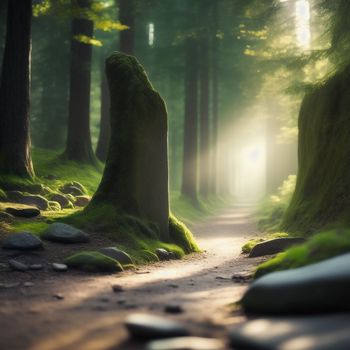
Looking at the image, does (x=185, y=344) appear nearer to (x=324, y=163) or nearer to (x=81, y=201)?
(x=324, y=163)

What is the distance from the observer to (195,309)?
4.66m

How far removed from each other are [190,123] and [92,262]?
1989cm

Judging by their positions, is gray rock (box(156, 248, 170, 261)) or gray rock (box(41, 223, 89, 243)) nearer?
gray rock (box(41, 223, 89, 243))

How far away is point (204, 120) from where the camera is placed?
3056 cm

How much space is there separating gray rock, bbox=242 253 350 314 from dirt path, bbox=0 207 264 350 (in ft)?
1.40

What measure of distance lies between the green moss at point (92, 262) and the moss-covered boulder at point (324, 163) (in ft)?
15.9

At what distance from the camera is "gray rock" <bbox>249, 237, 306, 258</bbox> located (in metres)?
9.26

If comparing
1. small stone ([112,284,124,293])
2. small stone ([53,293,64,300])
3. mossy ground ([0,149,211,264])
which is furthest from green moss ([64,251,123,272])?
small stone ([53,293,64,300])

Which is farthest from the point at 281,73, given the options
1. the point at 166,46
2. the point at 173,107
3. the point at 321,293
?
the point at 321,293

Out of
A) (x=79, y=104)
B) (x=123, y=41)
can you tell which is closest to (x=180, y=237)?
(x=79, y=104)

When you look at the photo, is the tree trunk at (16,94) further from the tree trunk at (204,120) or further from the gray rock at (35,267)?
the tree trunk at (204,120)

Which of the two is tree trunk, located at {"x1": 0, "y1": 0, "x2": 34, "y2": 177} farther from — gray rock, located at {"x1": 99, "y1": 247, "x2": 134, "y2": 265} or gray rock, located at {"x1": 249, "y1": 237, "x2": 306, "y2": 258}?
gray rock, located at {"x1": 249, "y1": 237, "x2": 306, "y2": 258}

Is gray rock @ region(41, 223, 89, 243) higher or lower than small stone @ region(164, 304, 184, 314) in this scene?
higher

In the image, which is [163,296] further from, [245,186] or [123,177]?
[245,186]
